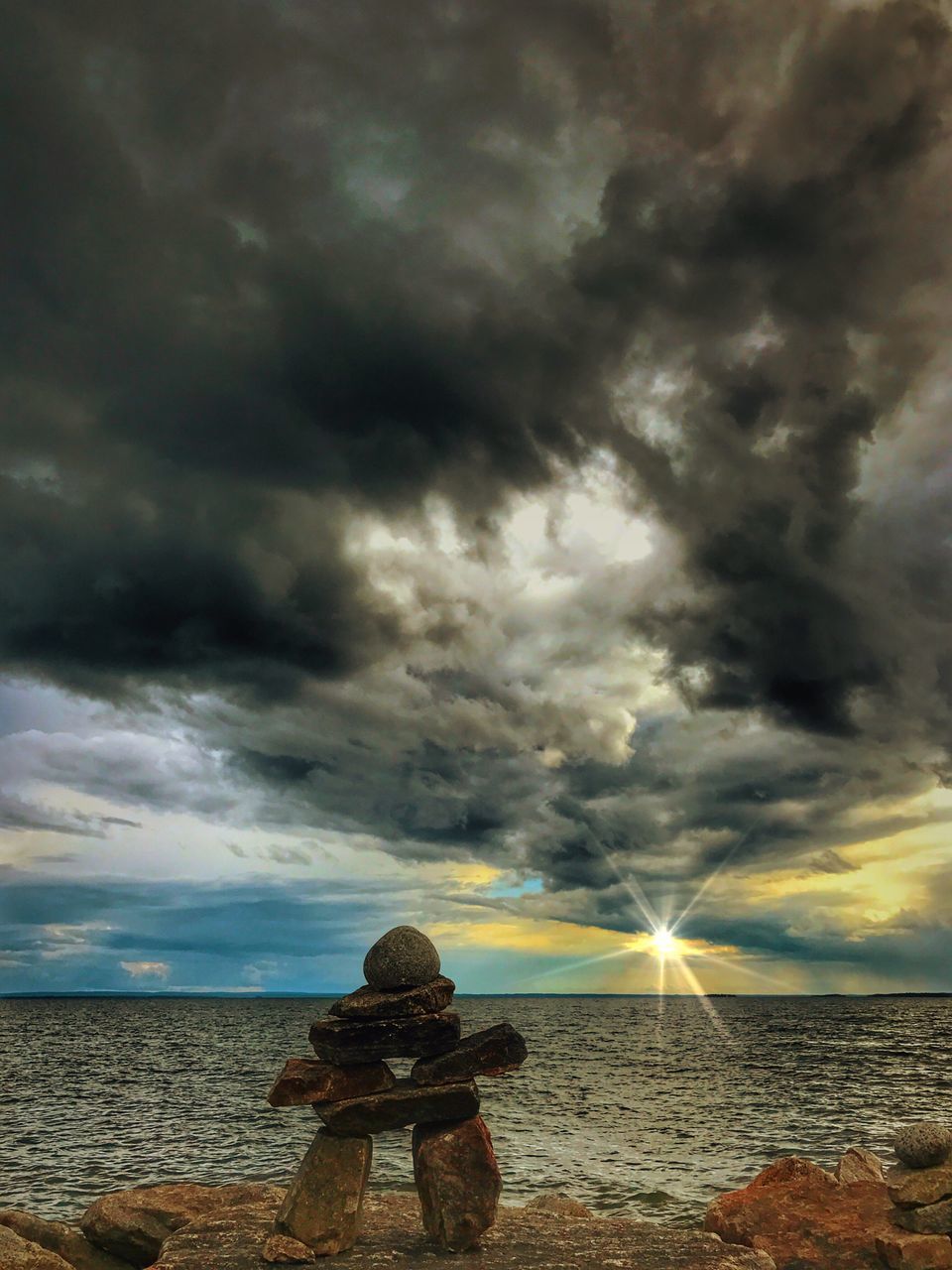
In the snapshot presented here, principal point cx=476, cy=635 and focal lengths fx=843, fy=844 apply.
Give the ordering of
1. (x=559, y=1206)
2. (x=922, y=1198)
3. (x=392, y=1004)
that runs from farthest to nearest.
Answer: (x=559, y=1206) < (x=922, y=1198) < (x=392, y=1004)

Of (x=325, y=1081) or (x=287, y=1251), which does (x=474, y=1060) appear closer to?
(x=325, y=1081)

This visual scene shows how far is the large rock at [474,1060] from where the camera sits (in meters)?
16.8

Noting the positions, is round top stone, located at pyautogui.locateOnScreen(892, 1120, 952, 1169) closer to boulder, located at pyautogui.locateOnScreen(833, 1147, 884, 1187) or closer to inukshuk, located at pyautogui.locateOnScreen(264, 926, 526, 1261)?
boulder, located at pyautogui.locateOnScreen(833, 1147, 884, 1187)

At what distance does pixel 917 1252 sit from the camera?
16.8 meters

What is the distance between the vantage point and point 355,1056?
1680cm

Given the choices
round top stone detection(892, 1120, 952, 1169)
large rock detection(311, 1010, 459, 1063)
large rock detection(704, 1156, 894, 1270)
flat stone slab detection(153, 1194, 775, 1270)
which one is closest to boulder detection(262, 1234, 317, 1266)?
flat stone slab detection(153, 1194, 775, 1270)

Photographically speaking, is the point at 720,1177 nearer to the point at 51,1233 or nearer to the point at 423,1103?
the point at 423,1103

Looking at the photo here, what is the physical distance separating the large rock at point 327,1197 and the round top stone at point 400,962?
9.39 feet

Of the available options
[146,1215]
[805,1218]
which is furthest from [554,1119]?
[146,1215]

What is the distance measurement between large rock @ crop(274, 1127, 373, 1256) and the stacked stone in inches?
430

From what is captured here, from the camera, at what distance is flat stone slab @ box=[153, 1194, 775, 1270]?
609 inches

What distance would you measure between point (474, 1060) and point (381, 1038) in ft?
6.27

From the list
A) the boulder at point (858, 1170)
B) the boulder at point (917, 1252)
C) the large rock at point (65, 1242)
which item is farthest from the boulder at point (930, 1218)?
the large rock at point (65, 1242)

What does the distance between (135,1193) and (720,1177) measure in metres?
19.7
